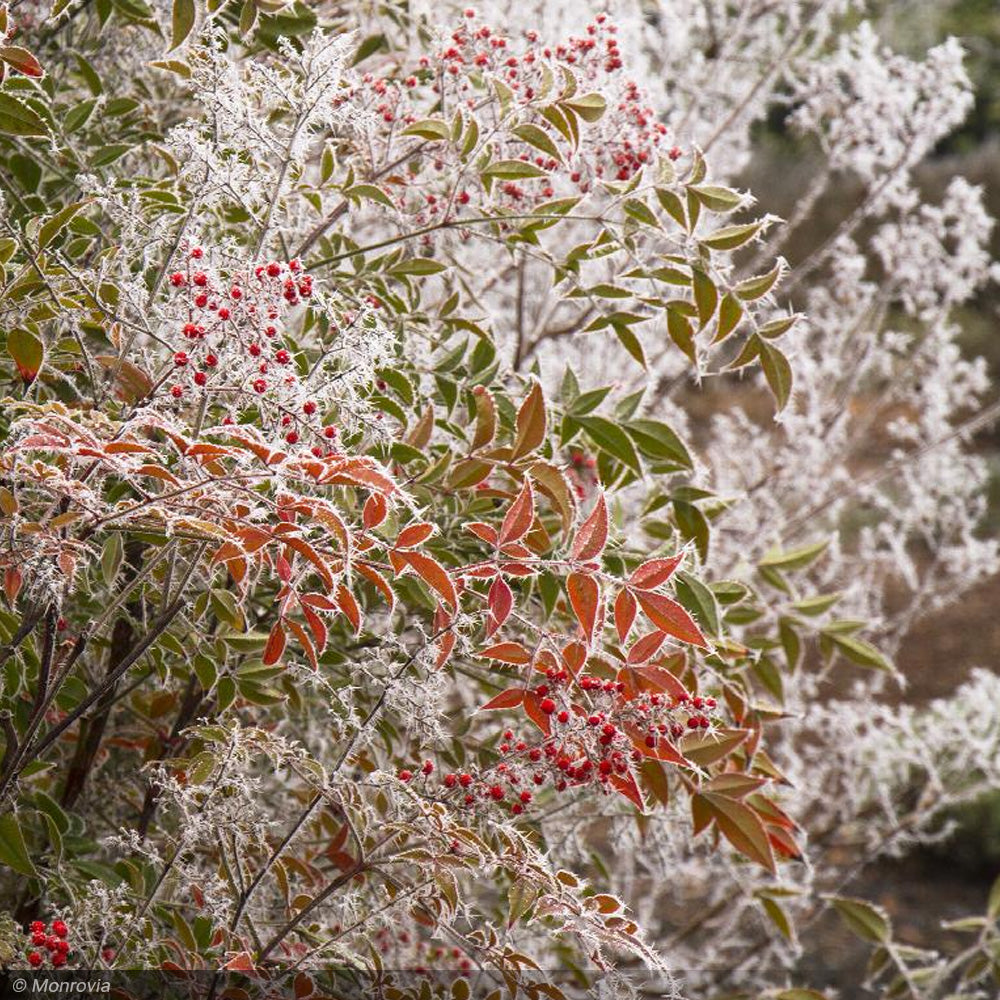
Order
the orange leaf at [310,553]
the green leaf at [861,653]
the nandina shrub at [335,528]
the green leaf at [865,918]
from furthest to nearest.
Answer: the green leaf at [865,918] → the green leaf at [861,653] → the nandina shrub at [335,528] → the orange leaf at [310,553]

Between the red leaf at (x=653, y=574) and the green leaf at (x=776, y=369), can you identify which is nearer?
the red leaf at (x=653, y=574)

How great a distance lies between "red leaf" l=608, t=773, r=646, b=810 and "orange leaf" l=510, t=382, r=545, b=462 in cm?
47

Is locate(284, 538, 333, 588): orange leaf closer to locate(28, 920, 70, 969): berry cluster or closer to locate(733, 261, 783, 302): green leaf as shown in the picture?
locate(28, 920, 70, 969): berry cluster

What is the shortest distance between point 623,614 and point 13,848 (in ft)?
2.81

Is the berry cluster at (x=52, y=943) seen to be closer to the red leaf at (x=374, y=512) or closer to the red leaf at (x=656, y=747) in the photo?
the red leaf at (x=374, y=512)

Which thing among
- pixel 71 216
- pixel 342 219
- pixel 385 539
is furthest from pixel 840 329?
pixel 71 216

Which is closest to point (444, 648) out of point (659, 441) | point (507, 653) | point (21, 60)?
point (507, 653)

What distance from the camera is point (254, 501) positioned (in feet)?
4.84

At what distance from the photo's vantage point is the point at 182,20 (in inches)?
71.6

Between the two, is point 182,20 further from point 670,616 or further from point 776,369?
point 670,616

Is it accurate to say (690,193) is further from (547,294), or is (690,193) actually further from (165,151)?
(547,294)

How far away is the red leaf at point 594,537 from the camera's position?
157 cm

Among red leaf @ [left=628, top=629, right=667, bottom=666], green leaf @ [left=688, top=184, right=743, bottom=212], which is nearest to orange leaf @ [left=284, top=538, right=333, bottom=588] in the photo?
red leaf @ [left=628, top=629, right=667, bottom=666]

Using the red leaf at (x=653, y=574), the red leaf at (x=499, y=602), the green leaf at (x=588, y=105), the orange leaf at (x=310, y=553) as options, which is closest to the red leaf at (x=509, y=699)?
the red leaf at (x=499, y=602)
